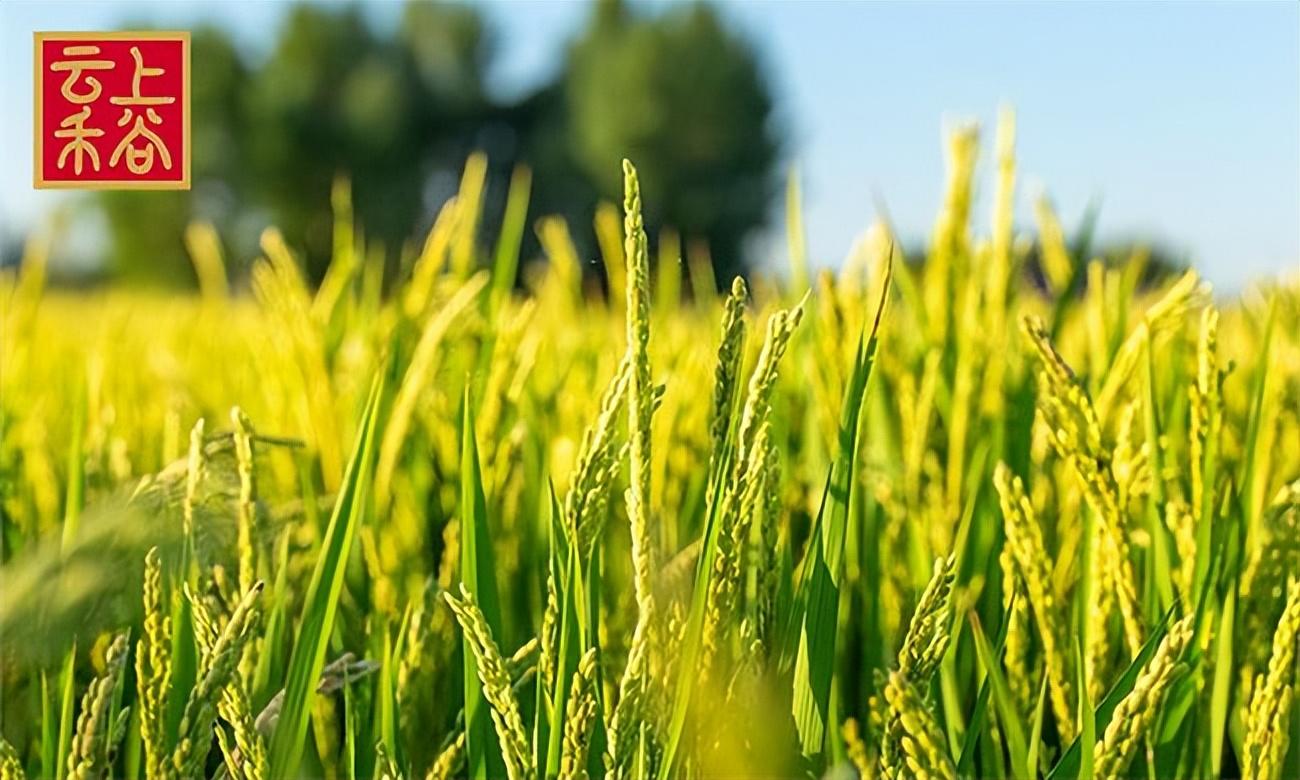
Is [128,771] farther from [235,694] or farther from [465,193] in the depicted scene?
[465,193]

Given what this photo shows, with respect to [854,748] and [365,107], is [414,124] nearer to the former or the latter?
[365,107]

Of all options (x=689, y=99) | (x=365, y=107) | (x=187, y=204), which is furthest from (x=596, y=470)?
(x=365, y=107)

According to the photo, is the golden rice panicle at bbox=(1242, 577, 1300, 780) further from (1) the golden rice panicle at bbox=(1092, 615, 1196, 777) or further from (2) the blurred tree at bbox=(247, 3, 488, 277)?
(2) the blurred tree at bbox=(247, 3, 488, 277)

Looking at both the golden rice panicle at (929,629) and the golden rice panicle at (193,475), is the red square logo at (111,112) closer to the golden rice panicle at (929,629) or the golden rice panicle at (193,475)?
the golden rice panicle at (193,475)

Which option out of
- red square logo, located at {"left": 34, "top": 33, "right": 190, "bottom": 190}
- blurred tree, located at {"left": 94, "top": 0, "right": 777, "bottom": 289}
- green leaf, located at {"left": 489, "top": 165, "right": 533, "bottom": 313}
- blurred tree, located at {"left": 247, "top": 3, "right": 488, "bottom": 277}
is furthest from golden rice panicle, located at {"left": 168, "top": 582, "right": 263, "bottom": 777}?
blurred tree, located at {"left": 247, "top": 3, "right": 488, "bottom": 277}

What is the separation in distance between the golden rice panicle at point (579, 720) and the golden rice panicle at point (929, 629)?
8 cm

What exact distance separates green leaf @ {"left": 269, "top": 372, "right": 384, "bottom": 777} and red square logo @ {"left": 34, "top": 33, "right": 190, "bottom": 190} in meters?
0.25

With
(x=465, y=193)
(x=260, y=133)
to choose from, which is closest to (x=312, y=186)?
(x=260, y=133)

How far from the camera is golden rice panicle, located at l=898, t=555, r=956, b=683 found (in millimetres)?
314

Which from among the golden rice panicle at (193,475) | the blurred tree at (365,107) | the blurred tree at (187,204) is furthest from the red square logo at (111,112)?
the blurred tree at (365,107)

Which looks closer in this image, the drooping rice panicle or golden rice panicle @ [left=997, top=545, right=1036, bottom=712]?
the drooping rice panicle

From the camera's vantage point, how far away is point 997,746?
467 millimetres

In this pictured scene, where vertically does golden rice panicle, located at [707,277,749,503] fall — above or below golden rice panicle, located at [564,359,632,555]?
above

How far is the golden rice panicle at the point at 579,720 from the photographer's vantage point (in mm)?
306
